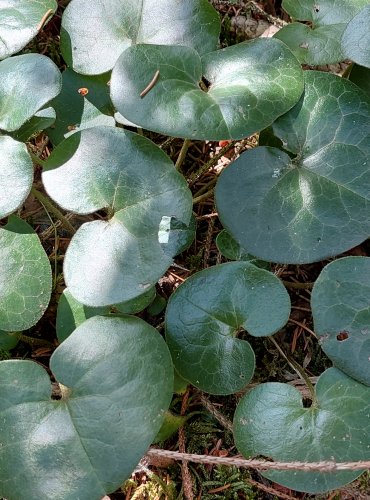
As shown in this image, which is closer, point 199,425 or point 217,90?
point 217,90

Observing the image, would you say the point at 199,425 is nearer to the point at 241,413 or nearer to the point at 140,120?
the point at 241,413

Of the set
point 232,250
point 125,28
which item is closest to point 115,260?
point 232,250

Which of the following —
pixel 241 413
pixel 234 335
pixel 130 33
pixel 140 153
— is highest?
pixel 130 33

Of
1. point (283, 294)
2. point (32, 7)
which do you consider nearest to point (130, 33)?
point (32, 7)

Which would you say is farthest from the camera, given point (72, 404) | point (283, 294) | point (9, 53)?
point (9, 53)

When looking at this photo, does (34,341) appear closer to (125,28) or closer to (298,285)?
(298,285)

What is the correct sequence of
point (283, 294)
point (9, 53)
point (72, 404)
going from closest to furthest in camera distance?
point (72, 404) < point (283, 294) < point (9, 53)
